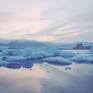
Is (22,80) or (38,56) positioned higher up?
(38,56)

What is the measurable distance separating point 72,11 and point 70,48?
0.95 feet

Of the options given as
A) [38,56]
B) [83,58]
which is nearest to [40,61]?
[38,56]

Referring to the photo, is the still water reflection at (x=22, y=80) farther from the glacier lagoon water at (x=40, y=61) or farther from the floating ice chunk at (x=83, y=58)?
the floating ice chunk at (x=83, y=58)

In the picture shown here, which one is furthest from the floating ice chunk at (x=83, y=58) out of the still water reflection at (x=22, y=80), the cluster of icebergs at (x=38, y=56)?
the still water reflection at (x=22, y=80)

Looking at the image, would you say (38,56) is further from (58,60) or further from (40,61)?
(58,60)

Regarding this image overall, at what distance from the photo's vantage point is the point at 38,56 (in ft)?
7.84

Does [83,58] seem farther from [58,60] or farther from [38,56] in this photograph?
[38,56]

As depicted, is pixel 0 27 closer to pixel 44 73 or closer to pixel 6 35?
pixel 6 35

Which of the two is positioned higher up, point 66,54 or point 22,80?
point 66,54

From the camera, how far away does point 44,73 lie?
2531 mm

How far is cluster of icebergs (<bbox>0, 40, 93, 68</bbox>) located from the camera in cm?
241

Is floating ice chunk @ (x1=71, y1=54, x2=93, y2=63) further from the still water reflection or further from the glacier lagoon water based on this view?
the still water reflection

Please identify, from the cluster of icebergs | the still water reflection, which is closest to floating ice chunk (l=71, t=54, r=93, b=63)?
the cluster of icebergs

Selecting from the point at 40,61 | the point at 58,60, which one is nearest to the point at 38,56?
the point at 40,61
